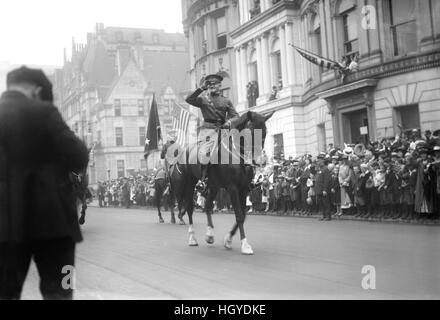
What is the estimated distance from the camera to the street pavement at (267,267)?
5855mm

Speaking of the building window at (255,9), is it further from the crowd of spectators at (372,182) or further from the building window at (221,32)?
the crowd of spectators at (372,182)

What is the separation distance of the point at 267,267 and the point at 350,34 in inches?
714

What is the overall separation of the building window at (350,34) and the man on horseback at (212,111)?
14.7 m

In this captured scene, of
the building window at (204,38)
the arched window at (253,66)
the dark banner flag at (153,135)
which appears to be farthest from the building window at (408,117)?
the building window at (204,38)

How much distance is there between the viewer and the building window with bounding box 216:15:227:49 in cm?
3584

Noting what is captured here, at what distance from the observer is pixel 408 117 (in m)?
20.7

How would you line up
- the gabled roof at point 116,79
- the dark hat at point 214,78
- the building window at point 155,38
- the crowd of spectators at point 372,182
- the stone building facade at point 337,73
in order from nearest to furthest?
the dark hat at point 214,78 < the crowd of spectators at point 372,182 < the stone building facade at point 337,73 < the gabled roof at point 116,79 < the building window at point 155,38

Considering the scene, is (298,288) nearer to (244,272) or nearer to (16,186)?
(244,272)

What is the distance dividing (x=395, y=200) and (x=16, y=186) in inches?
496

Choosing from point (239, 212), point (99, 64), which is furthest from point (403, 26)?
point (99, 64)

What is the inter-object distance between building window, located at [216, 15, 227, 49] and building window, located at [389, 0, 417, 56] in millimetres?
16071
